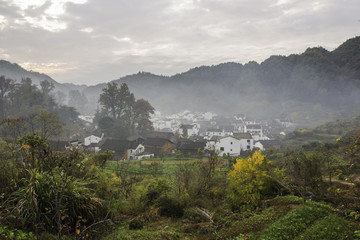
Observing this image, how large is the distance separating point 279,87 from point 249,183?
431 ft

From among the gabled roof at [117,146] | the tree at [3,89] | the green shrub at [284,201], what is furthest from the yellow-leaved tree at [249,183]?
the tree at [3,89]

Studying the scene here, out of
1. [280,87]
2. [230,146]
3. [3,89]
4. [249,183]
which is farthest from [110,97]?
[280,87]

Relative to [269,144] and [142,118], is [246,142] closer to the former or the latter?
[269,144]

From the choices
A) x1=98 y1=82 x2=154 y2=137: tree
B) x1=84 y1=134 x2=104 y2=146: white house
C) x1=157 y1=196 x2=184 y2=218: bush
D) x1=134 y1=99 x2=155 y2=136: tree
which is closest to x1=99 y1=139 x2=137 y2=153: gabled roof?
x1=84 y1=134 x2=104 y2=146: white house

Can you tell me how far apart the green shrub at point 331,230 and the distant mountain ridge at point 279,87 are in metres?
90.2

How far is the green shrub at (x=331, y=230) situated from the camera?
620cm

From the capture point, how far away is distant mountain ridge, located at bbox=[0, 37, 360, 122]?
96188 mm

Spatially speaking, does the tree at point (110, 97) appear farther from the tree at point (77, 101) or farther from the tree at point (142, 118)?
the tree at point (77, 101)

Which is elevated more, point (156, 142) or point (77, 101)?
point (77, 101)

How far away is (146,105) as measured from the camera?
200 ft

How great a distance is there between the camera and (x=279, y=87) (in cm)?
12888

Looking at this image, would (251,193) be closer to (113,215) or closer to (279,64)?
(113,215)

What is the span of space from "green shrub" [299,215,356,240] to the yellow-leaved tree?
9.36 ft

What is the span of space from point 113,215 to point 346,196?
902cm
